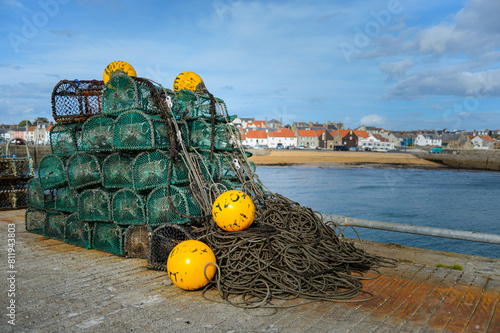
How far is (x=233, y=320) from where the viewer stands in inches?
131

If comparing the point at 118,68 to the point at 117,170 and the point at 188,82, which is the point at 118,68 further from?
the point at 117,170

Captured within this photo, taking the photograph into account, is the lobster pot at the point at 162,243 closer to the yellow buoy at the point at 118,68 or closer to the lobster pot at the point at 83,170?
the lobster pot at the point at 83,170

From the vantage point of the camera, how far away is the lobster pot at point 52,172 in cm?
599

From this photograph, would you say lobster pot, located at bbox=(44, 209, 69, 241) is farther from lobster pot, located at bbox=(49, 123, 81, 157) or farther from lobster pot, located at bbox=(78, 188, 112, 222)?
lobster pot, located at bbox=(49, 123, 81, 157)

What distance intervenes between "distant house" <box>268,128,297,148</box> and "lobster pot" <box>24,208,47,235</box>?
7617 centimetres

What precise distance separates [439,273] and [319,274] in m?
1.65

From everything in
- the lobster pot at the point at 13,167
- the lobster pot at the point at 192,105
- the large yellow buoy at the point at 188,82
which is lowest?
the lobster pot at the point at 13,167

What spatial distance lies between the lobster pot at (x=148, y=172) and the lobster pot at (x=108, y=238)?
76 centimetres

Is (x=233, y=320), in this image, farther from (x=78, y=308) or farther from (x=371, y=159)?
(x=371, y=159)

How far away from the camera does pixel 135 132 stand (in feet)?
16.3

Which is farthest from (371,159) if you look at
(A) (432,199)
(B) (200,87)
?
(B) (200,87)

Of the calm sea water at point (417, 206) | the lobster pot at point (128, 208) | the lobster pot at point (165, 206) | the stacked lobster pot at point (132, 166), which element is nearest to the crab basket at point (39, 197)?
the stacked lobster pot at point (132, 166)

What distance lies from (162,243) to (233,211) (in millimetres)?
1075

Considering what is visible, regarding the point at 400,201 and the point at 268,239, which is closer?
the point at 268,239
